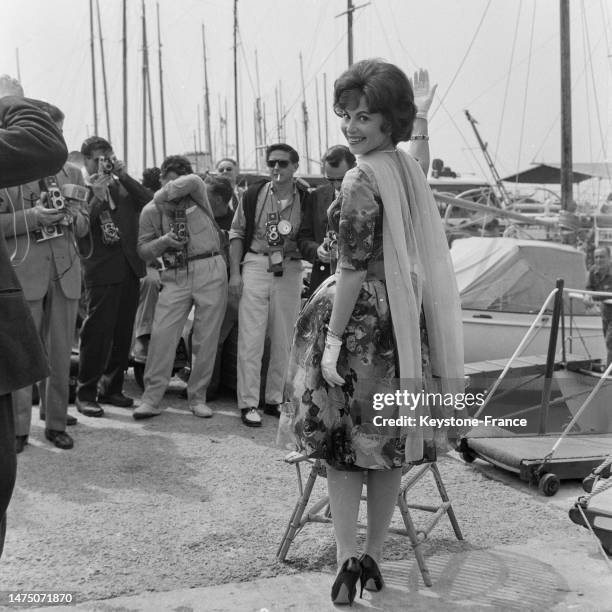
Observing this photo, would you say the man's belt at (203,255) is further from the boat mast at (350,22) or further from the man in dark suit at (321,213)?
the boat mast at (350,22)

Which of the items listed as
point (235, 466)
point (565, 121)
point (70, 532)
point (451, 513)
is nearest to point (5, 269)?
point (70, 532)

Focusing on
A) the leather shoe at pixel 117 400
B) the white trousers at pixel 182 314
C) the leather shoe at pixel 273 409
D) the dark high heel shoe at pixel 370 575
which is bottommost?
the leather shoe at pixel 273 409

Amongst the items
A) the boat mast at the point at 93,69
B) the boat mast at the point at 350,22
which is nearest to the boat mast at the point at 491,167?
the boat mast at the point at 350,22

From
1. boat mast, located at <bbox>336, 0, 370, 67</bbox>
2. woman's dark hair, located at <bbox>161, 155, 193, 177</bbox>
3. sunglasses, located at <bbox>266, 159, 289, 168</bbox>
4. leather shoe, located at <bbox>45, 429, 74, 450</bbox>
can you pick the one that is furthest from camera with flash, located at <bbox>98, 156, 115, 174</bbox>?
boat mast, located at <bbox>336, 0, 370, 67</bbox>

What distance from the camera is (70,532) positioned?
13.5ft

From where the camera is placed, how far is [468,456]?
18.2 ft

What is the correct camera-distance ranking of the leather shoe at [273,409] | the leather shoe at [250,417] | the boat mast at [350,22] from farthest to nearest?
1. the boat mast at [350,22]
2. the leather shoe at [273,409]
3. the leather shoe at [250,417]

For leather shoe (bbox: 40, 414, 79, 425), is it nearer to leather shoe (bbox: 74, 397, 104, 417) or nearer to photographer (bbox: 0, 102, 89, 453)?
leather shoe (bbox: 74, 397, 104, 417)

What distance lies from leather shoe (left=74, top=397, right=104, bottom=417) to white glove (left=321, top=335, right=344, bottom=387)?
3.69 m

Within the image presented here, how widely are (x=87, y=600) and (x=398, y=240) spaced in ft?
5.92

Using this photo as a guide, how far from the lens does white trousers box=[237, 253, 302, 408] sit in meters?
6.61

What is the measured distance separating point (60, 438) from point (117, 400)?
1293 mm

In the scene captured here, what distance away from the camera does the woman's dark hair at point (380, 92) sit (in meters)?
3.27

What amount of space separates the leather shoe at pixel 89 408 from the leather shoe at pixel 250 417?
1.06 metres
